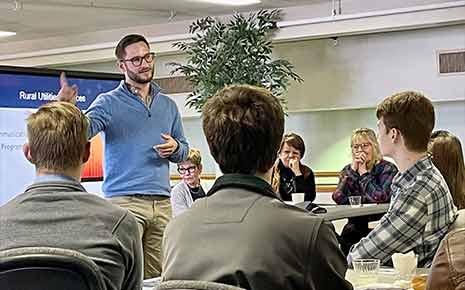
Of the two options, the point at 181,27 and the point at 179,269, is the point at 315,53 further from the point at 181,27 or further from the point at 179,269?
the point at 179,269

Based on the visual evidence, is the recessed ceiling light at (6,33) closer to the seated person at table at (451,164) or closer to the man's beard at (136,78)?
the man's beard at (136,78)

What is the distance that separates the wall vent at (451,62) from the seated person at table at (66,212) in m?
5.24

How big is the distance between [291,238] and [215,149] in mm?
335

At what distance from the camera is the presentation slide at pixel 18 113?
347 cm

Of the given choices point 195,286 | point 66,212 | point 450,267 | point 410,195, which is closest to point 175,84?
point 410,195

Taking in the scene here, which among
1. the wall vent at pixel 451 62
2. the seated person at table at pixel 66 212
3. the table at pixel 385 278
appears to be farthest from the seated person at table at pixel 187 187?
the seated person at table at pixel 66 212

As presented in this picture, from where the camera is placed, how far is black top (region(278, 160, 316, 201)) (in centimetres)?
596

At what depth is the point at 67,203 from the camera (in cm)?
192

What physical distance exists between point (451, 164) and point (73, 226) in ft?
6.58

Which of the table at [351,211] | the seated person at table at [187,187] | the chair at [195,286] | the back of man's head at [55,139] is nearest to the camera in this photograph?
the chair at [195,286]

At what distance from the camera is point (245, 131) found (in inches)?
71.1

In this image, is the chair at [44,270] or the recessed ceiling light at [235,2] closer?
the chair at [44,270]

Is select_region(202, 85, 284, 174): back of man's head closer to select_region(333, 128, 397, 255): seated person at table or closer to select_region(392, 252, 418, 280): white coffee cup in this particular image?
select_region(392, 252, 418, 280): white coffee cup

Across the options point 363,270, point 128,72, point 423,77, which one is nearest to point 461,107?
point 423,77
